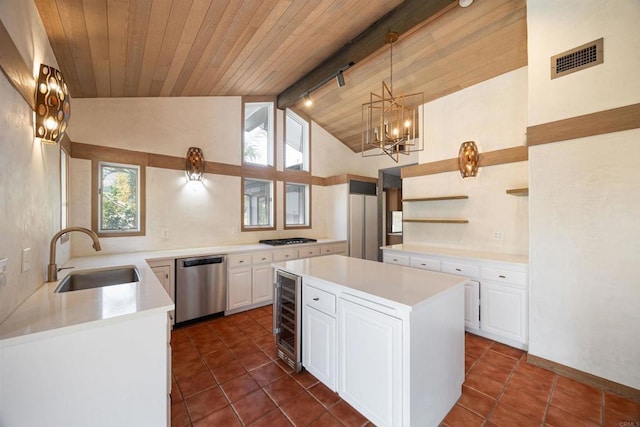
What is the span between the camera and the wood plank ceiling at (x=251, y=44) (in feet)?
6.57

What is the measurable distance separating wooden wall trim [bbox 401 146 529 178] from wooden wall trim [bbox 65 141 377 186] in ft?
4.84

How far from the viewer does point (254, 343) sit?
2830 mm

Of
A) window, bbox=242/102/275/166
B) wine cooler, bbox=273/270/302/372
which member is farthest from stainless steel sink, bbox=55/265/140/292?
window, bbox=242/102/275/166

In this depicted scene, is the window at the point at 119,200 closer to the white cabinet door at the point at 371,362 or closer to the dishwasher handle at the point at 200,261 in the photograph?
the dishwasher handle at the point at 200,261

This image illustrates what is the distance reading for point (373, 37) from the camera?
3100mm

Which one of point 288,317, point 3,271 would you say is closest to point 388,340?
point 288,317

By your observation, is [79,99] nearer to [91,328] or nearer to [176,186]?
[176,186]

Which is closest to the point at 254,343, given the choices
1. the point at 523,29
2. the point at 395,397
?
the point at 395,397

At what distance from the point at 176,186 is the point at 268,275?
185 cm

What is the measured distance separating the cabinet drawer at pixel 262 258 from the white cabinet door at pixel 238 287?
0.14m

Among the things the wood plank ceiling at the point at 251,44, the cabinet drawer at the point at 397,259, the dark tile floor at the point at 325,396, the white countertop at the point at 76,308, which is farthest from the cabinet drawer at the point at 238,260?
the wood plank ceiling at the point at 251,44

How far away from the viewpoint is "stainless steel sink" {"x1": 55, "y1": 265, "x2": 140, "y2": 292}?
2158 millimetres

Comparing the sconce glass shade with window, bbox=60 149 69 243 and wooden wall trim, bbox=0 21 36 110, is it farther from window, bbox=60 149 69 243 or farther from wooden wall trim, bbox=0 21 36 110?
window, bbox=60 149 69 243

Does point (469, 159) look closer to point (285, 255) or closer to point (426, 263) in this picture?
point (426, 263)
